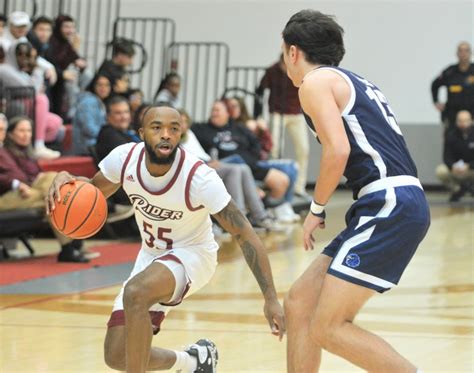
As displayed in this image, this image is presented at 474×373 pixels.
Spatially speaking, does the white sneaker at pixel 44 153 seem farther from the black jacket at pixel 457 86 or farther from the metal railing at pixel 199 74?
the black jacket at pixel 457 86

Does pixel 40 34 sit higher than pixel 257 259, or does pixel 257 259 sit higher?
pixel 257 259

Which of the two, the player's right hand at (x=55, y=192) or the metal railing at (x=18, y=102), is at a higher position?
the player's right hand at (x=55, y=192)

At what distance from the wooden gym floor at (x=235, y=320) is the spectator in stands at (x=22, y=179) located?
54cm

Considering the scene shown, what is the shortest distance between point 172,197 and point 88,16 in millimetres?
10714

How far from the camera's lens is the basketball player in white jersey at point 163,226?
493 cm

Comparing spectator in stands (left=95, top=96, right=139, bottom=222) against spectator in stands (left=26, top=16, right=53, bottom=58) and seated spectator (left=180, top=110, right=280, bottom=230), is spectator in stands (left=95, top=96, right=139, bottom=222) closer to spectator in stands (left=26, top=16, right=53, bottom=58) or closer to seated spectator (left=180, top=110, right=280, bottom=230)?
seated spectator (left=180, top=110, right=280, bottom=230)

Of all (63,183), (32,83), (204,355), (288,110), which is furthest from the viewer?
(288,110)

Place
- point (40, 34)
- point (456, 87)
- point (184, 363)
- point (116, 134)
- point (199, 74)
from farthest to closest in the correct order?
point (199, 74)
point (456, 87)
point (40, 34)
point (116, 134)
point (184, 363)

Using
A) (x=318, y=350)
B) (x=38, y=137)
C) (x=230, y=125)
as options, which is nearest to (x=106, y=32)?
(x=230, y=125)

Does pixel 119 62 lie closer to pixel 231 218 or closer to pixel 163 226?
pixel 163 226

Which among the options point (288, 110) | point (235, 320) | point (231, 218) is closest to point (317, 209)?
point (231, 218)

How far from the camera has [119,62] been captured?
13359 millimetres

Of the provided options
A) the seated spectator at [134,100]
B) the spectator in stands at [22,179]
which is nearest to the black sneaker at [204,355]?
the spectator in stands at [22,179]

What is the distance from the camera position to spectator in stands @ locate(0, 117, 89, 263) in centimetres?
931
